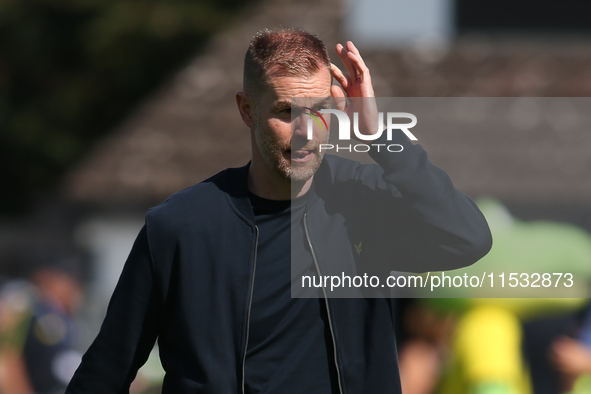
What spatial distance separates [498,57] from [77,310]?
18.1 ft

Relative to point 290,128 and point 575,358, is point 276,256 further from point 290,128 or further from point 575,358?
point 575,358

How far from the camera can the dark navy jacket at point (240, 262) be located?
1.92 metres

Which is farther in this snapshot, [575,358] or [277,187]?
[575,358]

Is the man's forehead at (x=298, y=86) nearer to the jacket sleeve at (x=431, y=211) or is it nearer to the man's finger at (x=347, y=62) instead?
the man's finger at (x=347, y=62)

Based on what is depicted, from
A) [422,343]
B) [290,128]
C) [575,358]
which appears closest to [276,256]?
[290,128]

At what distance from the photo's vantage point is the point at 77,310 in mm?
7285

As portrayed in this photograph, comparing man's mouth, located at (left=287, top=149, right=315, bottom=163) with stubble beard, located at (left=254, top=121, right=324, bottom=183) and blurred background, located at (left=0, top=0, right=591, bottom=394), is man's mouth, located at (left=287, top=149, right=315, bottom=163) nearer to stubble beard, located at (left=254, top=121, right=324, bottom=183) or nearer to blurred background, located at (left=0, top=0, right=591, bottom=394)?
stubble beard, located at (left=254, top=121, right=324, bottom=183)

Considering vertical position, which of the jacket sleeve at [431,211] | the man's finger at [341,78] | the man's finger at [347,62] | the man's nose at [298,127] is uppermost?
the man's finger at [347,62]

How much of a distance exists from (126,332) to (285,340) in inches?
17.7

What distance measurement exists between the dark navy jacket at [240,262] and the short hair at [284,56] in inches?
11.4

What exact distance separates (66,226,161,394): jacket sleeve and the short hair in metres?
0.53

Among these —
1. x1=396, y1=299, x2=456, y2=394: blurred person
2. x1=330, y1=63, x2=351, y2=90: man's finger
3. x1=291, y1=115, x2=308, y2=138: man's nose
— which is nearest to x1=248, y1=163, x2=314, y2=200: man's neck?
x1=291, y1=115, x2=308, y2=138: man's nose

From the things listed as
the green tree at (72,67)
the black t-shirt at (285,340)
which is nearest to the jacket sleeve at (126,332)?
the black t-shirt at (285,340)

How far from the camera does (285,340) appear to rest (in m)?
1.97
